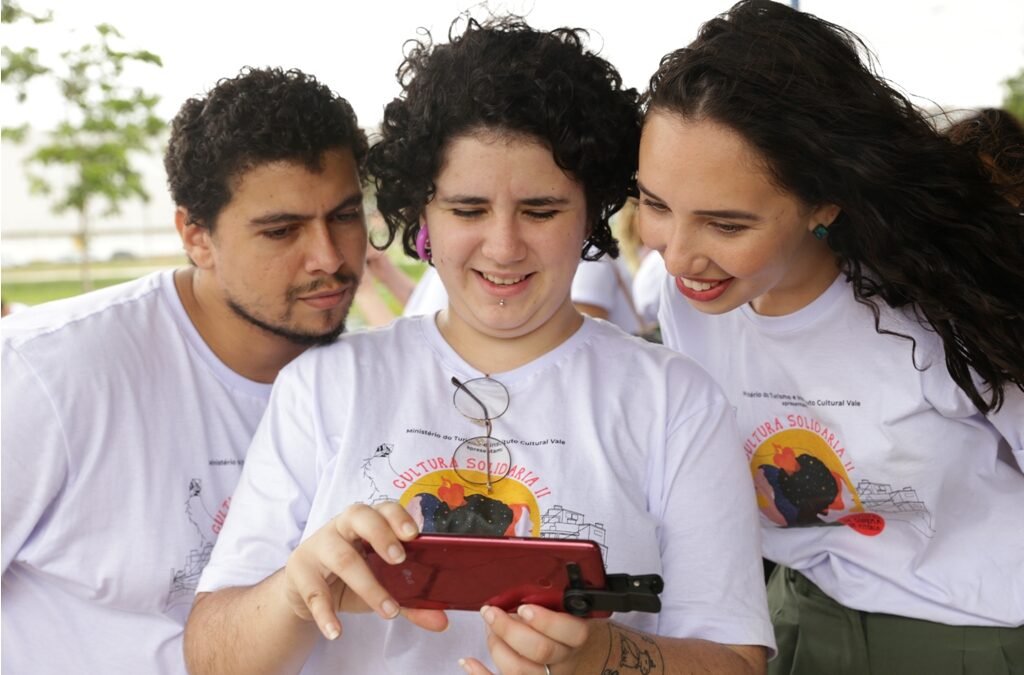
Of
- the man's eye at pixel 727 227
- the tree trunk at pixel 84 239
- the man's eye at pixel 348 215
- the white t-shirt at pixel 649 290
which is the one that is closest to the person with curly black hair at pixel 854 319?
the man's eye at pixel 727 227

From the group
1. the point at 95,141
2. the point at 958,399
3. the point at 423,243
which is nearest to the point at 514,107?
the point at 423,243

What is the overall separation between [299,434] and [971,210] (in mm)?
1207

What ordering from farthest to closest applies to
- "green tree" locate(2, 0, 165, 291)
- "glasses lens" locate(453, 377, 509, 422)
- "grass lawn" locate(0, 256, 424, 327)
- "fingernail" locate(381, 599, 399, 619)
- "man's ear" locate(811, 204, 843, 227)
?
"grass lawn" locate(0, 256, 424, 327) → "green tree" locate(2, 0, 165, 291) → "man's ear" locate(811, 204, 843, 227) → "glasses lens" locate(453, 377, 509, 422) → "fingernail" locate(381, 599, 399, 619)

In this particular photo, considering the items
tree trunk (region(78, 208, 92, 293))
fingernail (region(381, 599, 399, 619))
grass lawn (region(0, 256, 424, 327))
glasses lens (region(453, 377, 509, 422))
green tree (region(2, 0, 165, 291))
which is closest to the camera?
fingernail (region(381, 599, 399, 619))

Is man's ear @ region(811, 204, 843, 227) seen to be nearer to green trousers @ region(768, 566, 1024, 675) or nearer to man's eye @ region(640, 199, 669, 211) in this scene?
man's eye @ region(640, 199, 669, 211)

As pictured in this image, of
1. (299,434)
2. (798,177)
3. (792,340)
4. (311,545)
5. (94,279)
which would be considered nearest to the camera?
(311,545)

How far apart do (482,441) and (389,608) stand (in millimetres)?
368

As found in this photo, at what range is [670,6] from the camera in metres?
2.98

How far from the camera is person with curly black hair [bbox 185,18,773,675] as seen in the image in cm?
142

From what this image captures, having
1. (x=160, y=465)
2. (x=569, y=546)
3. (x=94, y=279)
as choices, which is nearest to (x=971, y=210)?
(x=569, y=546)

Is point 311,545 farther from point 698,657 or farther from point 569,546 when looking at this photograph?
point 698,657

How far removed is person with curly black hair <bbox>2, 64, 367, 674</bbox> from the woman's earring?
0.61 feet

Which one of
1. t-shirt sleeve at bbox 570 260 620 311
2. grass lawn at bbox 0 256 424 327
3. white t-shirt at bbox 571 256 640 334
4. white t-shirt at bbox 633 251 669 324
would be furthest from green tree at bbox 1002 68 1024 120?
grass lawn at bbox 0 256 424 327

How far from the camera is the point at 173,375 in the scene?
183cm
